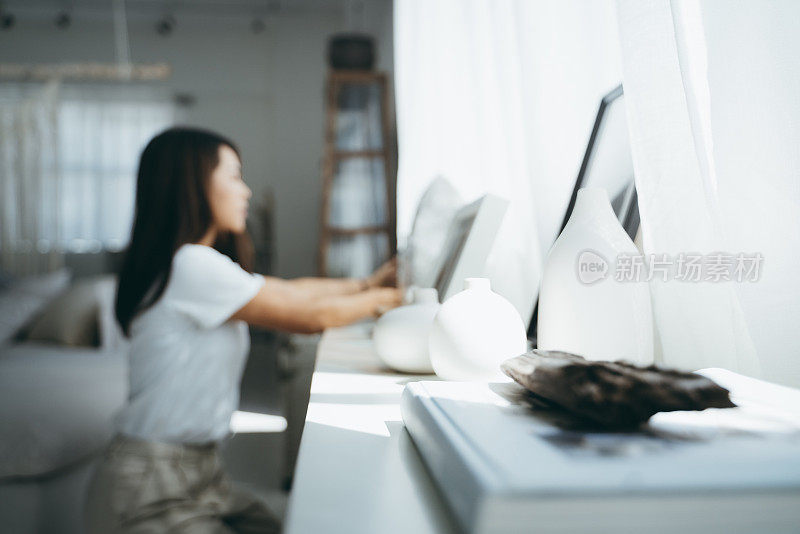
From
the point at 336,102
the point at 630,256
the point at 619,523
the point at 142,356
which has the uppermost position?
the point at 336,102

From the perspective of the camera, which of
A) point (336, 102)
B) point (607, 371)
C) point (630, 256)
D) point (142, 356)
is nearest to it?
point (607, 371)

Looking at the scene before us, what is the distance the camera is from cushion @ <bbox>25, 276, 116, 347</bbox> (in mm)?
2629

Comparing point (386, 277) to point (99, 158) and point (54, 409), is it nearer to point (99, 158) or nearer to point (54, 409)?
point (54, 409)

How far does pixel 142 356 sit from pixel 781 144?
1.25 metres

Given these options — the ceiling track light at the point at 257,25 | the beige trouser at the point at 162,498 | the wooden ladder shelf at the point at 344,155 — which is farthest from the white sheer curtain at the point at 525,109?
the ceiling track light at the point at 257,25

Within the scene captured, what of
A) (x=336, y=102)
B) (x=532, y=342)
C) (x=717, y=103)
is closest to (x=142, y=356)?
(x=532, y=342)

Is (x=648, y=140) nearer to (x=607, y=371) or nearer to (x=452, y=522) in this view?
(x=607, y=371)

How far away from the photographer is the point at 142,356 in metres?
1.31

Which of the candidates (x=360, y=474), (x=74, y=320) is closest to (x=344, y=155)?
(x=74, y=320)

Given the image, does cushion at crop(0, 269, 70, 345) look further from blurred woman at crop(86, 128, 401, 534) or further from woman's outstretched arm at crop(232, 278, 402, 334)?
woman's outstretched arm at crop(232, 278, 402, 334)

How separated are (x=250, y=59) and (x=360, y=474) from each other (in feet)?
18.0

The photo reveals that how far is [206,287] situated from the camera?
1267mm

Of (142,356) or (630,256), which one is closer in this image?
(630,256)

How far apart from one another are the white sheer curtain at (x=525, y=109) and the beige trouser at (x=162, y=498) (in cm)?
71
